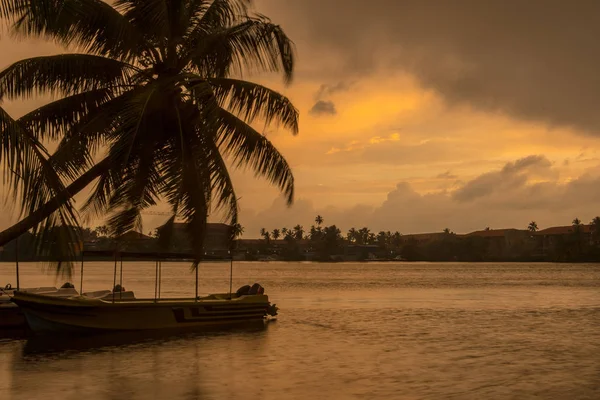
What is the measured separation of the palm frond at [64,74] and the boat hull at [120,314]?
435 inches

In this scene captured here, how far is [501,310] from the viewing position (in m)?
51.4

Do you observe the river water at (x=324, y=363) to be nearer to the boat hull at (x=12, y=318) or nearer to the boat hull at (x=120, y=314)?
the boat hull at (x=120, y=314)

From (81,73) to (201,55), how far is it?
122 inches

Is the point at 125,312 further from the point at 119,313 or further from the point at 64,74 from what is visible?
the point at 64,74

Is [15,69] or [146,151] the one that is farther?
[146,151]

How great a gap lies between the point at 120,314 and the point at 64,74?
12.7 meters

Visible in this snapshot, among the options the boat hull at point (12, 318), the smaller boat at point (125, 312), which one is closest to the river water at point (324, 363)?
the smaller boat at point (125, 312)

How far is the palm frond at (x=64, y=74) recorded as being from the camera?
17406 millimetres

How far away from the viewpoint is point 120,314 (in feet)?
93.2

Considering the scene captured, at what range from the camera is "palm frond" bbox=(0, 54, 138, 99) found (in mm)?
17406

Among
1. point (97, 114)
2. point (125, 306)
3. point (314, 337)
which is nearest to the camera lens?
point (97, 114)

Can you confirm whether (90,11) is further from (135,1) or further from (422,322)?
(422,322)

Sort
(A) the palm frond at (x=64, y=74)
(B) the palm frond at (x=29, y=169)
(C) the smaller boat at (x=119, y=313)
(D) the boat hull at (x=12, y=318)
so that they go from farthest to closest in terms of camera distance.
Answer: (D) the boat hull at (x=12, y=318), (C) the smaller boat at (x=119, y=313), (A) the palm frond at (x=64, y=74), (B) the palm frond at (x=29, y=169)

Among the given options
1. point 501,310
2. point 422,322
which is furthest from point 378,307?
point 422,322
